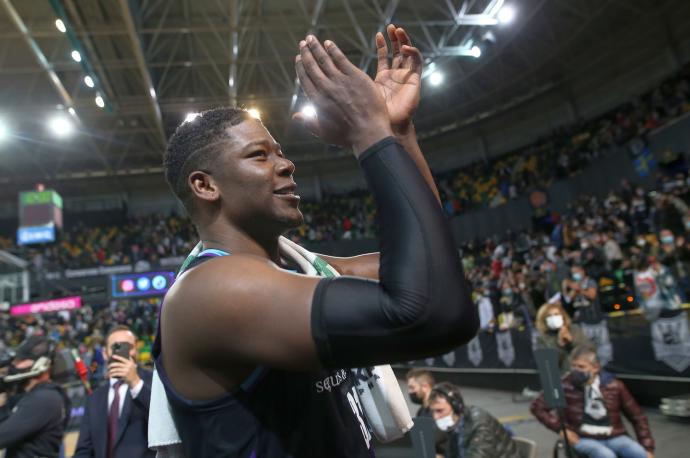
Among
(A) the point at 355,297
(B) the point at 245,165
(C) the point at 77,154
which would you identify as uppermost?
(C) the point at 77,154

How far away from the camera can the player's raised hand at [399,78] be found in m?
1.31

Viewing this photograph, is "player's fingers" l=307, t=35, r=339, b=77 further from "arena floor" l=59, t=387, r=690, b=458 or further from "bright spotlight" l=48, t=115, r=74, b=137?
"bright spotlight" l=48, t=115, r=74, b=137

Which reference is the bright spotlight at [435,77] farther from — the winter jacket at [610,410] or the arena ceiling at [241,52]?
the winter jacket at [610,410]

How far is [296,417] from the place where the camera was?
1283 mm

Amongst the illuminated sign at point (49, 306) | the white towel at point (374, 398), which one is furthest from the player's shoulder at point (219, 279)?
the illuminated sign at point (49, 306)

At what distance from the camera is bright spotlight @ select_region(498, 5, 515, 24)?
12.7 m

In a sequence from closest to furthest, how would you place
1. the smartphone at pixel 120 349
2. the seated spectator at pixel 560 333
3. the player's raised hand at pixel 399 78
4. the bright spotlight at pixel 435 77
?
the player's raised hand at pixel 399 78 → the smartphone at pixel 120 349 → the seated spectator at pixel 560 333 → the bright spotlight at pixel 435 77

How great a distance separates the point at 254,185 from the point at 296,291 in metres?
0.41

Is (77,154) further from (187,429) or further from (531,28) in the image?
(187,429)

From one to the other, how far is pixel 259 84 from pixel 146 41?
14.5 ft

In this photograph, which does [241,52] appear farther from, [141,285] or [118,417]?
[118,417]

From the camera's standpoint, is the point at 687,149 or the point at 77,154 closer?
the point at 687,149

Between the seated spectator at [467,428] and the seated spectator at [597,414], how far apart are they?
104 centimetres

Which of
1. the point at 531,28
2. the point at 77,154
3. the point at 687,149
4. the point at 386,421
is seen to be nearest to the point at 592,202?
the point at 687,149
